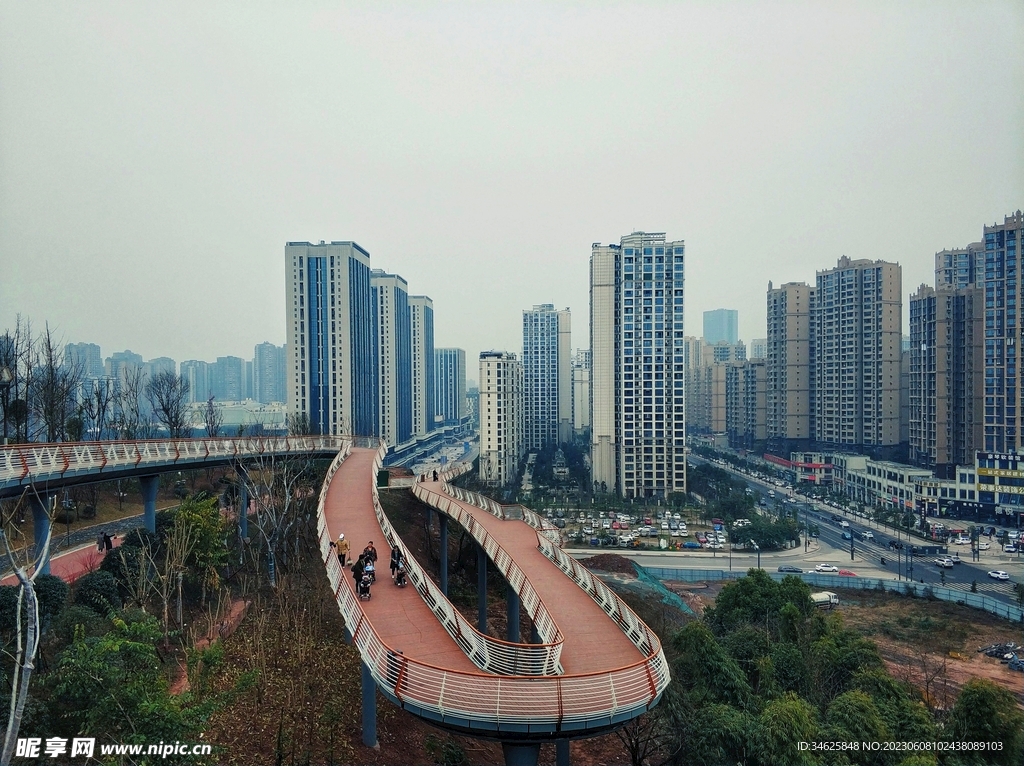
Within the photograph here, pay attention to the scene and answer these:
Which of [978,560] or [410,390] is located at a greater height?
[410,390]

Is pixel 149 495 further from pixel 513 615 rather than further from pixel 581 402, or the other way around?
pixel 581 402

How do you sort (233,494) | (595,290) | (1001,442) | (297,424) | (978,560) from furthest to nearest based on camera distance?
(595,290)
(1001,442)
(297,424)
(978,560)
(233,494)

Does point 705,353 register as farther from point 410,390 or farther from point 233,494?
point 233,494

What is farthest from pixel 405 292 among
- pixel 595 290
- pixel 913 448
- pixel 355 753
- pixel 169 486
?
pixel 355 753

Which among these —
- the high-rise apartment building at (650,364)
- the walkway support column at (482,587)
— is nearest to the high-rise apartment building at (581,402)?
the high-rise apartment building at (650,364)

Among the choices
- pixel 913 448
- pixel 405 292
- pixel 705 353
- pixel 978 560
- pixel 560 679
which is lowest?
pixel 978 560

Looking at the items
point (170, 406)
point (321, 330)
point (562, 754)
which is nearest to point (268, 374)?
point (321, 330)

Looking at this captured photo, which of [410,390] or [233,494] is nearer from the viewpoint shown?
[233,494]
